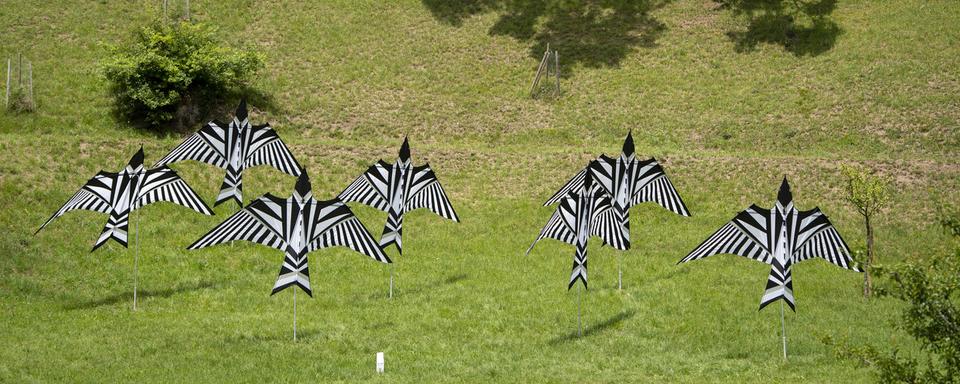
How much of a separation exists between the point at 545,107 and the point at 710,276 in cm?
1781

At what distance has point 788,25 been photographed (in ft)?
158

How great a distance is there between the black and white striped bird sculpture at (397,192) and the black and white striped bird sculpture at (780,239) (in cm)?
777

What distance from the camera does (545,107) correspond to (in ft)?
143

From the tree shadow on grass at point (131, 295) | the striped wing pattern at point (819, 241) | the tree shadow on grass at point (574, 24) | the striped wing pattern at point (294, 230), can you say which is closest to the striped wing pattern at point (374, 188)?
the striped wing pattern at point (294, 230)

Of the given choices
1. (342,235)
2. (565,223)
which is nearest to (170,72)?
(342,235)

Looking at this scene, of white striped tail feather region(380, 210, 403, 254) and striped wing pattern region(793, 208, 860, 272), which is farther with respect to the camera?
white striped tail feather region(380, 210, 403, 254)

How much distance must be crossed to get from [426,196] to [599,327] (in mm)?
6745

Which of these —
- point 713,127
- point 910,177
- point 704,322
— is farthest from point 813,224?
point 713,127

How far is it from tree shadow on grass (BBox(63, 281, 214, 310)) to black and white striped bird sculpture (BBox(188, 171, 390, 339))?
4209 mm

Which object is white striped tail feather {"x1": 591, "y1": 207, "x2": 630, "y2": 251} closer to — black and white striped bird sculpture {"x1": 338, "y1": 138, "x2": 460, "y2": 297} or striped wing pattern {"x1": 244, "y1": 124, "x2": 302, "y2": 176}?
black and white striped bird sculpture {"x1": 338, "y1": 138, "x2": 460, "y2": 297}

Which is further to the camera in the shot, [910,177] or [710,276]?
[910,177]

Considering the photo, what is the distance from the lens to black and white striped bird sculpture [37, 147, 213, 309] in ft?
80.7

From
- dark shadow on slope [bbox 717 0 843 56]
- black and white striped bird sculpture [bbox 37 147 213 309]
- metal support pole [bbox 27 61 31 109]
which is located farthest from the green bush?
dark shadow on slope [bbox 717 0 843 56]

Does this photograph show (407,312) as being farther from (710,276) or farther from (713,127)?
(713,127)
